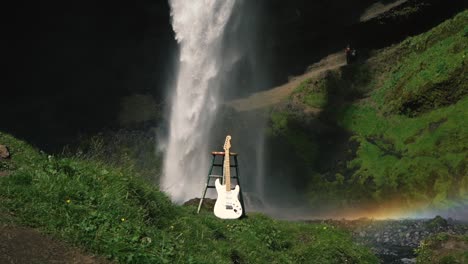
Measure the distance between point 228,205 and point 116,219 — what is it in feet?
19.5

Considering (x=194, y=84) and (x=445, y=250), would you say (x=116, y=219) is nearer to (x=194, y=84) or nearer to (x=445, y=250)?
(x=445, y=250)

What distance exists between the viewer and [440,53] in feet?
109

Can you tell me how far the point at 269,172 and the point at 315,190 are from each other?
14.1 feet

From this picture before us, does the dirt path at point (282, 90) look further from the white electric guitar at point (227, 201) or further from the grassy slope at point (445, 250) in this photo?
the grassy slope at point (445, 250)

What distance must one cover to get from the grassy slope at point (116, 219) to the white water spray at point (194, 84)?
19503mm

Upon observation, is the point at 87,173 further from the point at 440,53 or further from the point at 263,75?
the point at 263,75

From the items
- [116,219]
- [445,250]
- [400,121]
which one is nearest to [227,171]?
[445,250]

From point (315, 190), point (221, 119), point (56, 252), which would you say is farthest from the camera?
point (221, 119)

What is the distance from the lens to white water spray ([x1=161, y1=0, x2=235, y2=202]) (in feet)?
98.3

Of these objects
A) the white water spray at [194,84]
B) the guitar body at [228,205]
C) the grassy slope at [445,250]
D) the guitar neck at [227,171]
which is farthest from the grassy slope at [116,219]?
the white water spray at [194,84]

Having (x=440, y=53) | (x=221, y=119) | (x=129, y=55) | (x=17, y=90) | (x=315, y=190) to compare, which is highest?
(x=129, y=55)

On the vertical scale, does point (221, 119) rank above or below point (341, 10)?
below

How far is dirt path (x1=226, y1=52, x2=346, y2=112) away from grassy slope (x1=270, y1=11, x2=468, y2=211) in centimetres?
175

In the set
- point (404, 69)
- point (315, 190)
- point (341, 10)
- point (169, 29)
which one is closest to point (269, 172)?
point (315, 190)
